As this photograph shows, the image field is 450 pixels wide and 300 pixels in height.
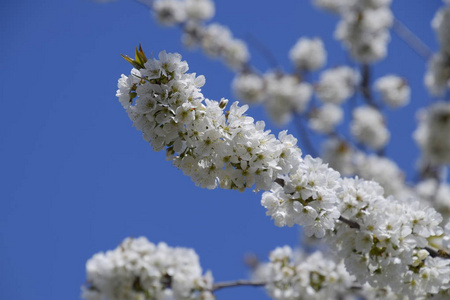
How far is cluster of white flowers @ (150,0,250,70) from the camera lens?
13.2m

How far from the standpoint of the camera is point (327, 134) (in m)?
13.4

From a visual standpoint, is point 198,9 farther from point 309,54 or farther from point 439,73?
point 439,73

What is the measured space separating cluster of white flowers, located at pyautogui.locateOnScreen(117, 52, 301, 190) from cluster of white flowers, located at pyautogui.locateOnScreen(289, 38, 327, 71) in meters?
12.6

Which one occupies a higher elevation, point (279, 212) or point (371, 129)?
point (371, 129)

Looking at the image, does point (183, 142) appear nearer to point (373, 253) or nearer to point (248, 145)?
point (248, 145)

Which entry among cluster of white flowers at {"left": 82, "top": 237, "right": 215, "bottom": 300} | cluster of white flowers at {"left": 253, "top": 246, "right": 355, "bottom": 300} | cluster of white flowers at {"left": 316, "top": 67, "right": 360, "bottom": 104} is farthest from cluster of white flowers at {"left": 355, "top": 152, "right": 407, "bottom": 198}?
cluster of white flowers at {"left": 82, "top": 237, "right": 215, "bottom": 300}

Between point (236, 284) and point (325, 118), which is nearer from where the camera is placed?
point (236, 284)

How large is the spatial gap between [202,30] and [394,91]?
7.10m

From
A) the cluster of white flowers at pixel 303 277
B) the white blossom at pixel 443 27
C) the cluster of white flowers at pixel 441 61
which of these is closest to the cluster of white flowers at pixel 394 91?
the cluster of white flowers at pixel 441 61

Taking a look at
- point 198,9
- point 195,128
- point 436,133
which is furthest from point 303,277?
point 198,9

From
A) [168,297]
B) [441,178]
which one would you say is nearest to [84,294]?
[168,297]

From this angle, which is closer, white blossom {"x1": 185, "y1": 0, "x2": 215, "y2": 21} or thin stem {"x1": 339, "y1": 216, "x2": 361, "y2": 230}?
thin stem {"x1": 339, "y1": 216, "x2": 361, "y2": 230}

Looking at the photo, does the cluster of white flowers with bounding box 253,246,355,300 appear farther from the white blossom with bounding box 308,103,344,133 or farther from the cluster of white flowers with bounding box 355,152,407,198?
the white blossom with bounding box 308,103,344,133

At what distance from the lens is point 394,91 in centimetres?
1389
